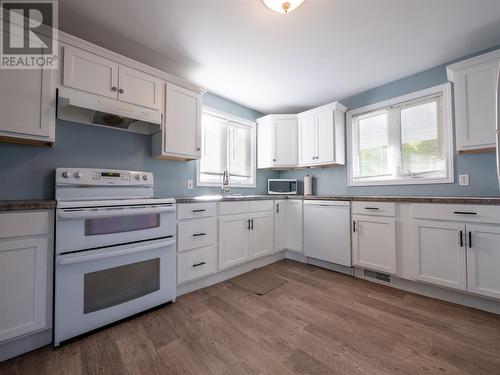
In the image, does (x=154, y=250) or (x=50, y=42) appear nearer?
(x=50, y=42)

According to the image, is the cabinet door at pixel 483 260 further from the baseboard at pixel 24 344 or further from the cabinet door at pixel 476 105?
the baseboard at pixel 24 344

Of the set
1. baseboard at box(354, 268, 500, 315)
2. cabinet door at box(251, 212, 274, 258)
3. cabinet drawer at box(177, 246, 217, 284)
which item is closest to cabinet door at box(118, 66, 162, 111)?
cabinet drawer at box(177, 246, 217, 284)

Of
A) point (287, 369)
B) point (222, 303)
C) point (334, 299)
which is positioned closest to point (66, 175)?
point (222, 303)

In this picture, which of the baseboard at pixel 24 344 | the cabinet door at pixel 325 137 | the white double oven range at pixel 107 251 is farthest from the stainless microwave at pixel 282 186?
the baseboard at pixel 24 344

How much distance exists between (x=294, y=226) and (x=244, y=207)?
920mm

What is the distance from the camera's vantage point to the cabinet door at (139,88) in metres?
1.94

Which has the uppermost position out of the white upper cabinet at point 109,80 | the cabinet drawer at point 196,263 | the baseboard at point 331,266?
the white upper cabinet at point 109,80

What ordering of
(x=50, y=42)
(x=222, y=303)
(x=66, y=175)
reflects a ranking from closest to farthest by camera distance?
(x=50, y=42) → (x=66, y=175) → (x=222, y=303)

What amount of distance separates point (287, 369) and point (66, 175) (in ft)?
6.87

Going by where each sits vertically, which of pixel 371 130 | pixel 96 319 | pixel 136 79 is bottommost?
pixel 96 319

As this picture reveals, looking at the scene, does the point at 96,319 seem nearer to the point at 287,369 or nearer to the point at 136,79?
the point at 287,369

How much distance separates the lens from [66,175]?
171 centimetres

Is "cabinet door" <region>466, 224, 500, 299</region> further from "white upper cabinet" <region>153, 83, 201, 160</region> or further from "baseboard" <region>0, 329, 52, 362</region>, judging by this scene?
"baseboard" <region>0, 329, 52, 362</region>

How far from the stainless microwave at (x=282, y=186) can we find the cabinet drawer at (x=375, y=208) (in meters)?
1.19
